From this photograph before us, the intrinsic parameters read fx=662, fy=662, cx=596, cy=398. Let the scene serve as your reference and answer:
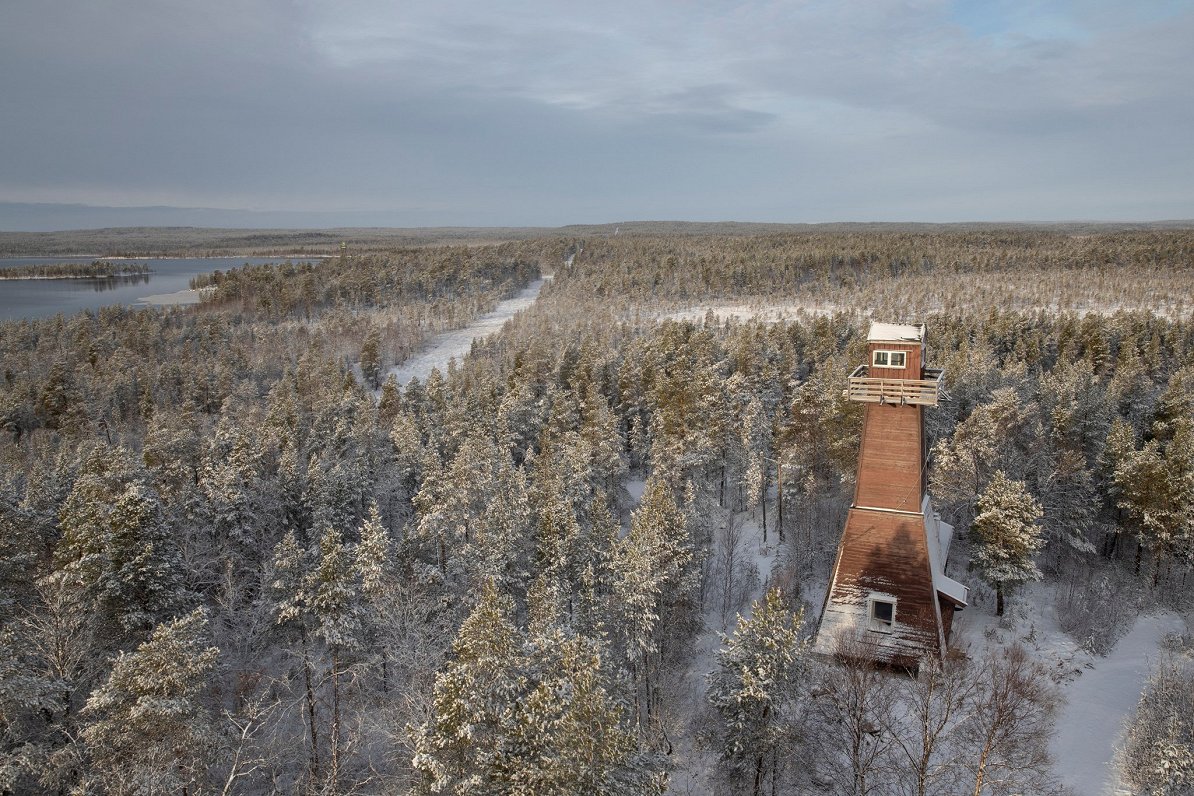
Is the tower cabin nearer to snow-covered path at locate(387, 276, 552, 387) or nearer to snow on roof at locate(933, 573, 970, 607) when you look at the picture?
snow on roof at locate(933, 573, 970, 607)

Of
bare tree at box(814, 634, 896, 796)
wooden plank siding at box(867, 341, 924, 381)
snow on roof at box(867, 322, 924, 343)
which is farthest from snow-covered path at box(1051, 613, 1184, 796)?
snow on roof at box(867, 322, 924, 343)

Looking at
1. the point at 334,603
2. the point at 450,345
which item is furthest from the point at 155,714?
the point at 450,345

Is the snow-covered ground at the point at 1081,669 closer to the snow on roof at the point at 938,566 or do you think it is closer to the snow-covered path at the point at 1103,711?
the snow-covered path at the point at 1103,711

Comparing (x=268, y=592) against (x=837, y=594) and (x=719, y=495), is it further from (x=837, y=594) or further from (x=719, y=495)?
(x=719, y=495)

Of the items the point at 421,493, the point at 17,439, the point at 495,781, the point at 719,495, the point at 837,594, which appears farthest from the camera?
the point at 17,439

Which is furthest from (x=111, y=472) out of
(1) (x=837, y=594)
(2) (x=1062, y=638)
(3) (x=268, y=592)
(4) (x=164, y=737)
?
(2) (x=1062, y=638)

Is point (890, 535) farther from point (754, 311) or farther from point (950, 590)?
point (754, 311)

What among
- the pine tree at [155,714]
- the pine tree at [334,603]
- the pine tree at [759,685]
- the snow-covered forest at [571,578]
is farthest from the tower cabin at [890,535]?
the pine tree at [155,714]
